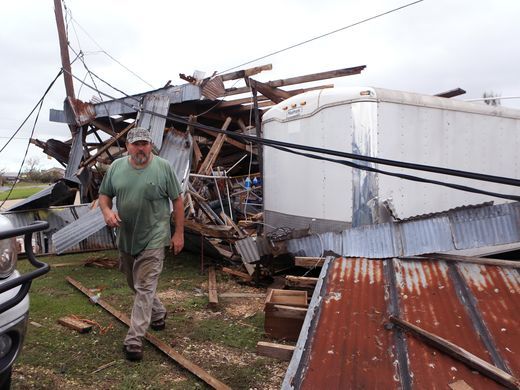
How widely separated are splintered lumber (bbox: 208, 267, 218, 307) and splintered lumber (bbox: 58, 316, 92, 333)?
1467mm

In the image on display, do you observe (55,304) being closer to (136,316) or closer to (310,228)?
(136,316)

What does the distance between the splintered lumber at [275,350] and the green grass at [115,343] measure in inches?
3.1

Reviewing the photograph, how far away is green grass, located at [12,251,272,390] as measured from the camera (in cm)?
325

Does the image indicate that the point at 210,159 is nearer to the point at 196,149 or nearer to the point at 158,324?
the point at 196,149

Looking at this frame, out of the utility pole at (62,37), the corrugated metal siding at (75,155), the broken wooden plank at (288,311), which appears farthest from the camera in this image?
the utility pole at (62,37)

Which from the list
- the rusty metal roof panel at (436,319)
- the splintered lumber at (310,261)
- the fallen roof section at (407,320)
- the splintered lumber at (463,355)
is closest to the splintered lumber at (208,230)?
the splintered lumber at (310,261)

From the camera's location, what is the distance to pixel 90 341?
3990 mm

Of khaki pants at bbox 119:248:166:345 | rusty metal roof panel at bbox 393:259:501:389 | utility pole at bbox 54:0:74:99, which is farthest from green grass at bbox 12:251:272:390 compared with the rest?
utility pole at bbox 54:0:74:99

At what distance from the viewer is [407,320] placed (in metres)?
3.06

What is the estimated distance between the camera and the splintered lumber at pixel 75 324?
13.7 ft

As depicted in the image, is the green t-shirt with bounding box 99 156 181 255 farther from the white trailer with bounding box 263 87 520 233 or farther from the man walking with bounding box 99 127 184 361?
the white trailer with bounding box 263 87 520 233

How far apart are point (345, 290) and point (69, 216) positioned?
24.5 ft

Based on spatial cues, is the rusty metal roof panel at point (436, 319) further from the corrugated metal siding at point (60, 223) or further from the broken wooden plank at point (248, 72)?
Result: the corrugated metal siding at point (60, 223)

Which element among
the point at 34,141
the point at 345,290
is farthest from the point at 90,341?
the point at 34,141
